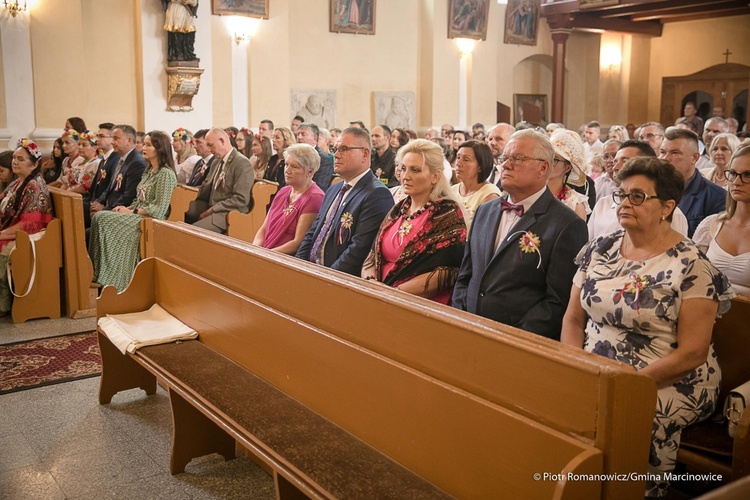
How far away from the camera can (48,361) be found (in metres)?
5.00

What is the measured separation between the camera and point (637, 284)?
2.59 meters

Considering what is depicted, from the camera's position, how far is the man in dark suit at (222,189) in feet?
23.4

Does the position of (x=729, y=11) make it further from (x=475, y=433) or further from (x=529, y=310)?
(x=475, y=433)

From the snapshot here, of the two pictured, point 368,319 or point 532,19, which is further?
point 532,19

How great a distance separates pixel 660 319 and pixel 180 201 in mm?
5771

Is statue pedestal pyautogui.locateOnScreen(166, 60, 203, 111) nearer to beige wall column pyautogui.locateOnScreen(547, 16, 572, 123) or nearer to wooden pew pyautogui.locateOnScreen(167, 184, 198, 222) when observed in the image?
wooden pew pyautogui.locateOnScreen(167, 184, 198, 222)

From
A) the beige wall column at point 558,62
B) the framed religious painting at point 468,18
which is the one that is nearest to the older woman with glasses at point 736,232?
the framed religious painting at point 468,18

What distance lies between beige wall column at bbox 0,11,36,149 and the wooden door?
14.7 m

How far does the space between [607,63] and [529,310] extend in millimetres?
17202

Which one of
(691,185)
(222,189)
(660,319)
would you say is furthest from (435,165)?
(222,189)

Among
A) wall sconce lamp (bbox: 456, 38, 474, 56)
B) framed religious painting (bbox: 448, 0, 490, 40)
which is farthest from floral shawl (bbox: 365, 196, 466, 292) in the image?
wall sconce lamp (bbox: 456, 38, 474, 56)

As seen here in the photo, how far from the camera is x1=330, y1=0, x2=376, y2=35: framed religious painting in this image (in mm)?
14102

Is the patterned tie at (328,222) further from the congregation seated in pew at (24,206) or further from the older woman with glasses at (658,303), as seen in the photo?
the congregation seated in pew at (24,206)

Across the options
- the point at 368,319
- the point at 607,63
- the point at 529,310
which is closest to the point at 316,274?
the point at 368,319
